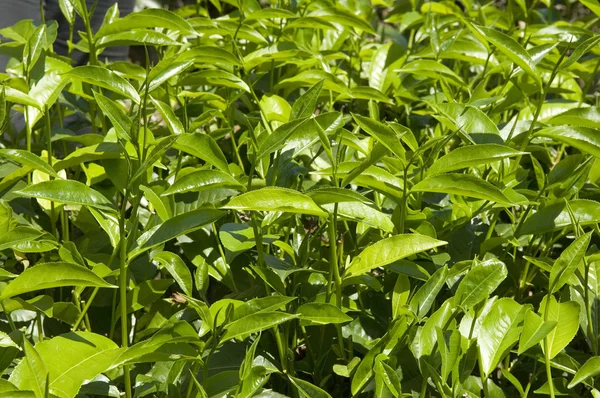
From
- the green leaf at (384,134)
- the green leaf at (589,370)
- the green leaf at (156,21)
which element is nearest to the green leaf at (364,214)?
the green leaf at (384,134)

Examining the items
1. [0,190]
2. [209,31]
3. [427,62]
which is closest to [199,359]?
[0,190]

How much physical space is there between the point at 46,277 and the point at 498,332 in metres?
0.62

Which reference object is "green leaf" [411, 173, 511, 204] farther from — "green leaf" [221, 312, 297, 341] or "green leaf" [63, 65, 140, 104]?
"green leaf" [63, 65, 140, 104]

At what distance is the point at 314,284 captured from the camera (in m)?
1.23

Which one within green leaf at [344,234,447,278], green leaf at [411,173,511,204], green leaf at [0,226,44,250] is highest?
green leaf at [411,173,511,204]

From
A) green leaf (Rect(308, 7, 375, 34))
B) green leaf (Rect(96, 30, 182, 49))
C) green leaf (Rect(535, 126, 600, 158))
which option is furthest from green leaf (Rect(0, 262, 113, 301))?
green leaf (Rect(308, 7, 375, 34))

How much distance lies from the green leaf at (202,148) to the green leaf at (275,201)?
0.18 meters

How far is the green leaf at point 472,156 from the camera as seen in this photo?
1.10 metres

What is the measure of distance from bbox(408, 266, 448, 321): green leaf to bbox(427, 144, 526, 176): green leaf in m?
0.15

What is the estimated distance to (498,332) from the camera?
3.51ft

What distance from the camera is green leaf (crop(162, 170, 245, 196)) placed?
3.56 feet

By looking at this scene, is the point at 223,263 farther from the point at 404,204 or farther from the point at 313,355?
the point at 404,204

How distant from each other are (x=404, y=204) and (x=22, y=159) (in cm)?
57

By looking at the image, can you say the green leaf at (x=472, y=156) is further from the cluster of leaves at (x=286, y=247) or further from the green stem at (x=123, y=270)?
the green stem at (x=123, y=270)
